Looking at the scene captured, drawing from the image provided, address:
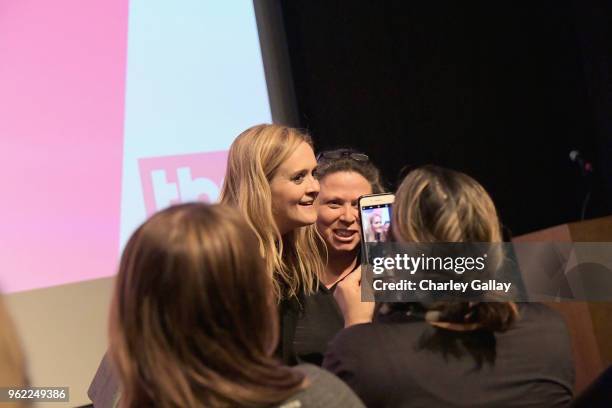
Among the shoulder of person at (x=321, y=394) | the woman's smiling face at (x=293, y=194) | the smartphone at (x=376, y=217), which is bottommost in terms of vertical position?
the shoulder of person at (x=321, y=394)

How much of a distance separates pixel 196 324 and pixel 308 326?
0.90 meters

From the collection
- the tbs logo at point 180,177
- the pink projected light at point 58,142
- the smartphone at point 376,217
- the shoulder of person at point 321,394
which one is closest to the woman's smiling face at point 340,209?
the smartphone at point 376,217

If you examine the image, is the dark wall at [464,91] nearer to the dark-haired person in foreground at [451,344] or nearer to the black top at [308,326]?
the black top at [308,326]

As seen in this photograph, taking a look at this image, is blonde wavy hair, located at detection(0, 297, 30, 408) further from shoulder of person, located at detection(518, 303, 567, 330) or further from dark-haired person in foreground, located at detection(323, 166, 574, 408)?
shoulder of person, located at detection(518, 303, 567, 330)

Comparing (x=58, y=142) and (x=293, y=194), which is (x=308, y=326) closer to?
(x=293, y=194)

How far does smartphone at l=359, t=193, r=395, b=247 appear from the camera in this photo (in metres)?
2.03

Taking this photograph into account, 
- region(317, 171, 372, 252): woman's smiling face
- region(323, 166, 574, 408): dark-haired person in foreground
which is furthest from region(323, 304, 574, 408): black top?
region(317, 171, 372, 252): woman's smiling face

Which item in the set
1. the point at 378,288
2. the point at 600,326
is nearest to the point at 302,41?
the point at 600,326

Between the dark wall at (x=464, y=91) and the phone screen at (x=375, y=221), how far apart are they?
183cm

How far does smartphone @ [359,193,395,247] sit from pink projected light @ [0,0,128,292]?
1158mm

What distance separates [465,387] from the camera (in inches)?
51.3

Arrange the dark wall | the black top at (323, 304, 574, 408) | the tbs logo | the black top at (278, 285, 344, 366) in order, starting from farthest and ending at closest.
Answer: the dark wall
the tbs logo
the black top at (278, 285, 344, 366)
the black top at (323, 304, 574, 408)

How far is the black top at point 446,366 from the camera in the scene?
1300 millimetres

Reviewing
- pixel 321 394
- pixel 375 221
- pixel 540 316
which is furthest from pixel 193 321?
pixel 375 221
